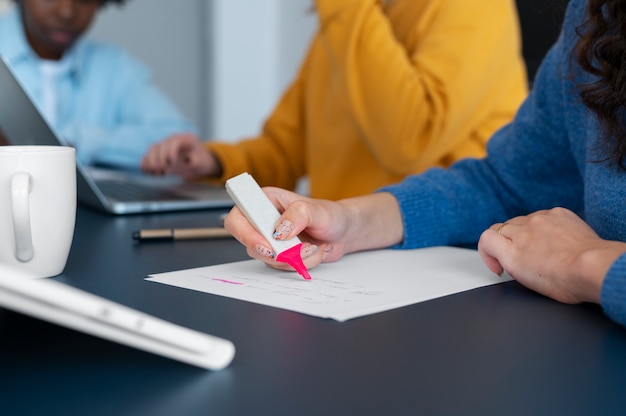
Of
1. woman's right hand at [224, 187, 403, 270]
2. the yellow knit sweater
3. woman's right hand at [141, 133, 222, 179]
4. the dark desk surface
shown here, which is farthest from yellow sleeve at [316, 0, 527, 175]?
the dark desk surface

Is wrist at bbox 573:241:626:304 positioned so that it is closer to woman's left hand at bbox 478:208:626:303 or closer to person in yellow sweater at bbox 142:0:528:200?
woman's left hand at bbox 478:208:626:303

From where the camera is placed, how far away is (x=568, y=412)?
0.34 m

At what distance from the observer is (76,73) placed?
2193mm

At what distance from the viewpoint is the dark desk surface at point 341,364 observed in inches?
13.4

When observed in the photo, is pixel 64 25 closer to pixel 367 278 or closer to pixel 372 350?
pixel 367 278

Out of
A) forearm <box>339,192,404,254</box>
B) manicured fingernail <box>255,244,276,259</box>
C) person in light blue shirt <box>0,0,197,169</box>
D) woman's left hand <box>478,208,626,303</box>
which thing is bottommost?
person in light blue shirt <box>0,0,197,169</box>

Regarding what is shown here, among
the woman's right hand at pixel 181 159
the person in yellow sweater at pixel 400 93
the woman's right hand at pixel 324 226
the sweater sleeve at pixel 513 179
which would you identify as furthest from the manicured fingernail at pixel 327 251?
the woman's right hand at pixel 181 159

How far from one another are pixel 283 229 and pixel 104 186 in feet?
2.01

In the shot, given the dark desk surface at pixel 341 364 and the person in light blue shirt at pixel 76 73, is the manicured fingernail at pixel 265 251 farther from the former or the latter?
the person in light blue shirt at pixel 76 73

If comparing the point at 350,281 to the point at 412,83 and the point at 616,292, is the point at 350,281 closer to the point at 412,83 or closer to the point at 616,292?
the point at 616,292

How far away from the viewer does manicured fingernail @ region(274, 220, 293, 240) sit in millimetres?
587

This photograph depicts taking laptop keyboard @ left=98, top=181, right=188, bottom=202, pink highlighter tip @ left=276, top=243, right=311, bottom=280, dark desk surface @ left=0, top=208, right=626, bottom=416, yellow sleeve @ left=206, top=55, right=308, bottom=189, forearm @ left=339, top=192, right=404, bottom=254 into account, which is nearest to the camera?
dark desk surface @ left=0, top=208, right=626, bottom=416

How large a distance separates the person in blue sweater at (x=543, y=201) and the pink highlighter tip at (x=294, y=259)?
13 mm

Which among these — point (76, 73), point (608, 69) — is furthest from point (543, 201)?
point (76, 73)
